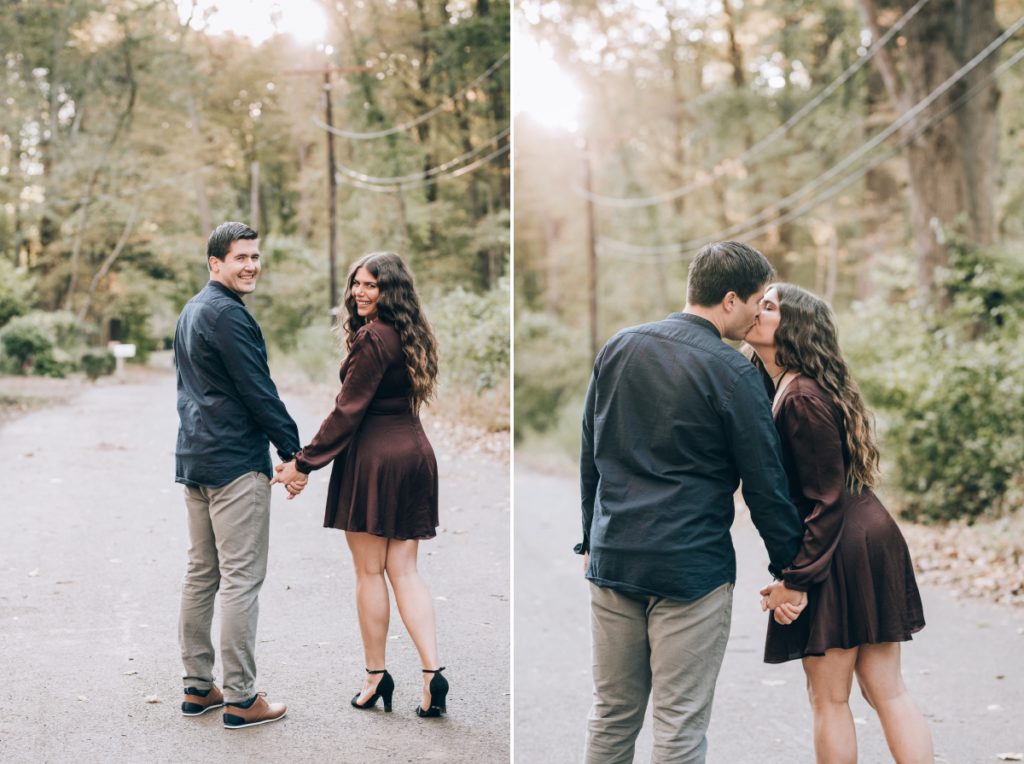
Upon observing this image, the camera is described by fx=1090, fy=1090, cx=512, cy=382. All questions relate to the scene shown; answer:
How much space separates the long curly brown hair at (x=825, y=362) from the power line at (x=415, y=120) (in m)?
2.72

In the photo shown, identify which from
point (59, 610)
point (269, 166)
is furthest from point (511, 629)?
point (269, 166)

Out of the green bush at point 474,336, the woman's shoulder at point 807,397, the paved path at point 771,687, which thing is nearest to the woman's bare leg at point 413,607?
the paved path at point 771,687

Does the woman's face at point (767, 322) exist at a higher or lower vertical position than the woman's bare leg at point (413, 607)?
higher

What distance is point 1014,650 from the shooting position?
623cm

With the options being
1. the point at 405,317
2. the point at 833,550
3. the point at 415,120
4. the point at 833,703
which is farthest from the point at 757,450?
the point at 415,120

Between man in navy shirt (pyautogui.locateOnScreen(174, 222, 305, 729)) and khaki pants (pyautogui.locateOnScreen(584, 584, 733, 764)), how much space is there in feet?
4.57

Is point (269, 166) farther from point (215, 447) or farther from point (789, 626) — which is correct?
point (789, 626)

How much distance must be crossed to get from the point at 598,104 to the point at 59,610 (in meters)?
23.5

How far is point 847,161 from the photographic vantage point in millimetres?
19312

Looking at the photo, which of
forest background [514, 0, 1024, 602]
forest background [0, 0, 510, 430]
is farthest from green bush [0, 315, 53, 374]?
forest background [514, 0, 1024, 602]

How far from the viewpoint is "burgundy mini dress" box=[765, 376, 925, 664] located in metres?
3.14

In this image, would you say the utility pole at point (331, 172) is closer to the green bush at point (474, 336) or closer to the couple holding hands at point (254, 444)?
the green bush at point (474, 336)

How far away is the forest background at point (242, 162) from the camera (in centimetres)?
477

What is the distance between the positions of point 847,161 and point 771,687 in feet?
50.5
